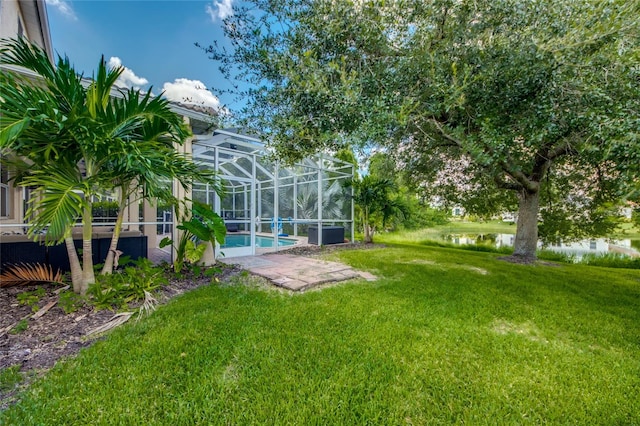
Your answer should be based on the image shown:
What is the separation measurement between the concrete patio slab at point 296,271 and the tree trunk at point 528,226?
539cm

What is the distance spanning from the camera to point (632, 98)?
3.30 metres

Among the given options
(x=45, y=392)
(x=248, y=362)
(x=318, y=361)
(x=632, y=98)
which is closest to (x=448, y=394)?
(x=318, y=361)

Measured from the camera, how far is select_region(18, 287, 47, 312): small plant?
133 inches

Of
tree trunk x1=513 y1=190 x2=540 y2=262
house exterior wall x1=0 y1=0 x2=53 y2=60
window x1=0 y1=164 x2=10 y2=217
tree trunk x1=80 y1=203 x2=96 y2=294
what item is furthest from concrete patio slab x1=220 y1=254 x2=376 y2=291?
house exterior wall x1=0 y1=0 x2=53 y2=60

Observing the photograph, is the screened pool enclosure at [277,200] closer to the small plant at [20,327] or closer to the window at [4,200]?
the window at [4,200]

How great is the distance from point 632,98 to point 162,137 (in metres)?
6.48

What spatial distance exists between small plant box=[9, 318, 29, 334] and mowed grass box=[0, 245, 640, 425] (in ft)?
3.34

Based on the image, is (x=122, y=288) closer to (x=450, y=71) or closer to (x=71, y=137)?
(x=71, y=137)

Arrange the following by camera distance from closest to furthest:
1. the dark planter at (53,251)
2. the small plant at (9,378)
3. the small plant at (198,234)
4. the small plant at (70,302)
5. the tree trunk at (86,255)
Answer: the small plant at (9,378) < the small plant at (70,302) < the tree trunk at (86,255) < the dark planter at (53,251) < the small plant at (198,234)

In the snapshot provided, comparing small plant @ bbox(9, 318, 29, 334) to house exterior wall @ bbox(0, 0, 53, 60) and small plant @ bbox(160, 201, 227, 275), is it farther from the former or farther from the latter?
house exterior wall @ bbox(0, 0, 53, 60)

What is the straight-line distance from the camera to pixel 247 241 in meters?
7.94

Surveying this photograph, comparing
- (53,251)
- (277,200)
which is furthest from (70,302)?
(277,200)

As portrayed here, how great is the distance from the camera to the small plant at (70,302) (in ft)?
10.6

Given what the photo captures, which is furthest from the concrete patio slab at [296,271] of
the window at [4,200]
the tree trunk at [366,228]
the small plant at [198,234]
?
the window at [4,200]
